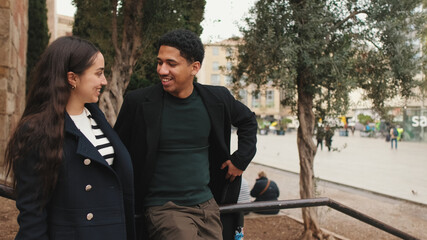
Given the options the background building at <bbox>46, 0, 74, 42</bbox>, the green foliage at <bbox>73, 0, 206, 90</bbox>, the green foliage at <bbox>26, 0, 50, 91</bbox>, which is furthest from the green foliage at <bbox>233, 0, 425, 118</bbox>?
the green foliage at <bbox>26, 0, 50, 91</bbox>

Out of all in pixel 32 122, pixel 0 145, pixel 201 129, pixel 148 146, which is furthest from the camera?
pixel 0 145

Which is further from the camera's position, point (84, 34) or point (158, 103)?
point (84, 34)

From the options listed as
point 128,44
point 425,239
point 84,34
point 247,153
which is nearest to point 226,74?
point 128,44

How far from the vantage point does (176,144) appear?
1991 millimetres

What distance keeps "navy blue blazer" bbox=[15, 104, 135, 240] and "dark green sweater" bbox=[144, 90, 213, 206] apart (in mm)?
329

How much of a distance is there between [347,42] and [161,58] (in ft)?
11.2

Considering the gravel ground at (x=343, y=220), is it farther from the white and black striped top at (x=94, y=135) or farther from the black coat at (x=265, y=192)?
the white and black striped top at (x=94, y=135)

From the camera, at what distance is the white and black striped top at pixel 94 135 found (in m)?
1.68

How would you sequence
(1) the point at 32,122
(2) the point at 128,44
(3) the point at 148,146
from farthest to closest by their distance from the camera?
(2) the point at 128,44
(3) the point at 148,146
(1) the point at 32,122

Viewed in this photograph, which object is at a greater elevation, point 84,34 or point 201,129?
point 84,34

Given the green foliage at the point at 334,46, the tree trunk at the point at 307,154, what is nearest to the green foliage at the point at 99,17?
the green foliage at the point at 334,46

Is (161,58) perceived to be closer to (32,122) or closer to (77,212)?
(32,122)

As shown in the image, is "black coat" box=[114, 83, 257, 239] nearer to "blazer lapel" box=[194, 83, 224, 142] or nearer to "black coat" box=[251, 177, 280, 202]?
"blazer lapel" box=[194, 83, 224, 142]

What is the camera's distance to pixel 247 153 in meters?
2.20
